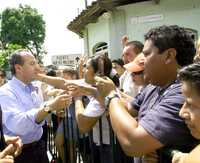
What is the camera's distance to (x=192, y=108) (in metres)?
2.31

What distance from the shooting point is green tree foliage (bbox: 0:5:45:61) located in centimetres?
6975

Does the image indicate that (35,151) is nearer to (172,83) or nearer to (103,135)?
(103,135)

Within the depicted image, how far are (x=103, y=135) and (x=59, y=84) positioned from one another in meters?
0.90

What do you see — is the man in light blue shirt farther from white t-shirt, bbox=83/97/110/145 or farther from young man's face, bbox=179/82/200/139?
young man's face, bbox=179/82/200/139

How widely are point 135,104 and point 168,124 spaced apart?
0.83 meters

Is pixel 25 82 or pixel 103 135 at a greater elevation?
pixel 25 82

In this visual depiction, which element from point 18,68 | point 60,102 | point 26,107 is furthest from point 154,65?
point 18,68

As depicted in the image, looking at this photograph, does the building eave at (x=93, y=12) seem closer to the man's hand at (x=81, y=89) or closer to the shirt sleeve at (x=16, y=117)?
the shirt sleeve at (x=16, y=117)

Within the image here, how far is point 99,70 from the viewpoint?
4.18 meters

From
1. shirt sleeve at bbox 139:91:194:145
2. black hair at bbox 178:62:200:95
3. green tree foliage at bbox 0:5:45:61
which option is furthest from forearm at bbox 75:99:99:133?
green tree foliage at bbox 0:5:45:61

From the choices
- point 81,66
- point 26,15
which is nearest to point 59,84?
point 81,66

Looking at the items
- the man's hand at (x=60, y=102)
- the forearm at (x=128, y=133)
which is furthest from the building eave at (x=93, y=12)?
the forearm at (x=128, y=133)

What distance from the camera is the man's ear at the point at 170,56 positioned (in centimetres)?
300

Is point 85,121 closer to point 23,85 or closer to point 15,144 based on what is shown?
point 15,144
